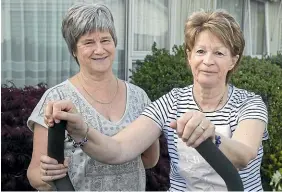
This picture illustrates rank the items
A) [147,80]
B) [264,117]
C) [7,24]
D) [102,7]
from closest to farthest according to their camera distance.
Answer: [264,117] < [102,7] < [7,24] < [147,80]

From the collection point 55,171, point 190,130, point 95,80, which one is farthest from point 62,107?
point 95,80

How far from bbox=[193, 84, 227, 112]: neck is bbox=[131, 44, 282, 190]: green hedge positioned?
3.60 meters

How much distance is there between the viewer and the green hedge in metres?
6.15

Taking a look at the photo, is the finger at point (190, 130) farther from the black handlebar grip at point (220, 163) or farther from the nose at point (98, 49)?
the nose at point (98, 49)

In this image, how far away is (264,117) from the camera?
2270mm

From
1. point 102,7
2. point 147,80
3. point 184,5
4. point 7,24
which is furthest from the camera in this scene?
point 184,5

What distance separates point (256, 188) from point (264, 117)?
32cm

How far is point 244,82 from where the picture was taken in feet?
20.8

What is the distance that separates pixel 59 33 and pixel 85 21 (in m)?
3.59

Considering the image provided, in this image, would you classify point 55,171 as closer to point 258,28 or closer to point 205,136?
point 205,136

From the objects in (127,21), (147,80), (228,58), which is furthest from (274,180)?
(127,21)

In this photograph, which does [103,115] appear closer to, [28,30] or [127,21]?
[28,30]

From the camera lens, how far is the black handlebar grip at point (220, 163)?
1374 millimetres

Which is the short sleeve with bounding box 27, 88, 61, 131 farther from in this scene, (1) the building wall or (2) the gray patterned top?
(1) the building wall
